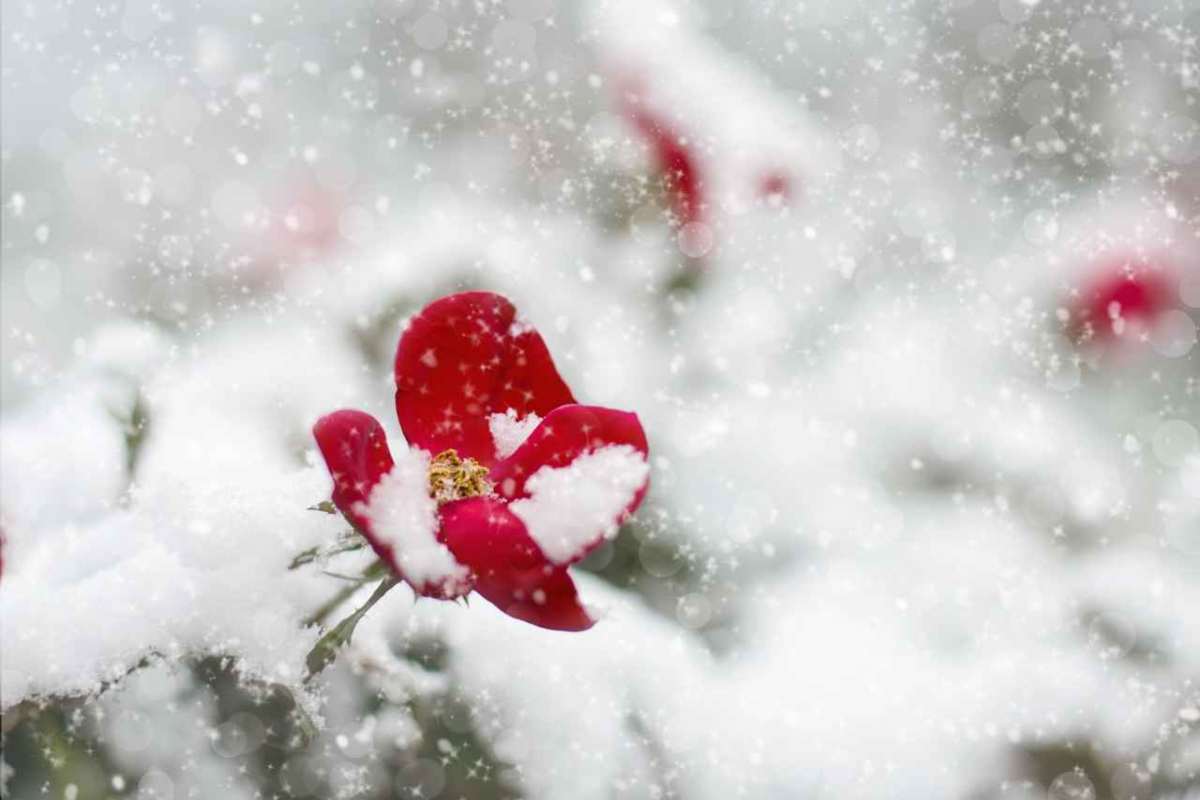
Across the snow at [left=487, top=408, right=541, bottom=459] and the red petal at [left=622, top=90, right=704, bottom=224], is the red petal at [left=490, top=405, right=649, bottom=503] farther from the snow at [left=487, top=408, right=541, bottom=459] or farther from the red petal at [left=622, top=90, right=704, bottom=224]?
the red petal at [left=622, top=90, right=704, bottom=224]

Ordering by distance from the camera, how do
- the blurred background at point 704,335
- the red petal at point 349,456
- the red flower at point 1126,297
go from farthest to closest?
1. the red flower at point 1126,297
2. the blurred background at point 704,335
3. the red petal at point 349,456

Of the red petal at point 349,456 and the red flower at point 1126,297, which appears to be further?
the red flower at point 1126,297

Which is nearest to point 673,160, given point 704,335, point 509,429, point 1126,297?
point 704,335

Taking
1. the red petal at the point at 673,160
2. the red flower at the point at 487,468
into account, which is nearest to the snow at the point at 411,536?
the red flower at the point at 487,468

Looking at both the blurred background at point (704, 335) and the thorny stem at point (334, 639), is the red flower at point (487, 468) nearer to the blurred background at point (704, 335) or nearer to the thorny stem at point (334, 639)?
the thorny stem at point (334, 639)

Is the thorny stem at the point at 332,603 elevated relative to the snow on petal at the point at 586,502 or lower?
lower

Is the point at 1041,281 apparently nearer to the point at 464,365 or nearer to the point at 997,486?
the point at 997,486

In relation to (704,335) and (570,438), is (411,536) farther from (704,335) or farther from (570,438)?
(704,335)
